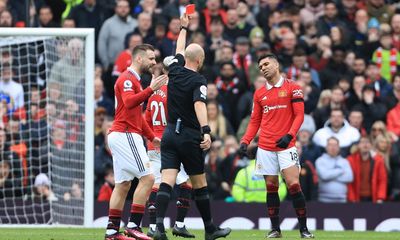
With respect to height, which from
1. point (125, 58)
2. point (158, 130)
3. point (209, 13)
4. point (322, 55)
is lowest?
point (158, 130)

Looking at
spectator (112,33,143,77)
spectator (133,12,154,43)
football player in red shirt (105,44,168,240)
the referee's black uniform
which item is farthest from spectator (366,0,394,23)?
the referee's black uniform

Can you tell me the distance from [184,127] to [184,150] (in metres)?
0.27

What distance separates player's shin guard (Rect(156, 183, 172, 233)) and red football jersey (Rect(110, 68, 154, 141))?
943 mm

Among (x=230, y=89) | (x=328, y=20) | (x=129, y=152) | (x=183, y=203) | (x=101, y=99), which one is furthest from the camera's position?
(x=328, y=20)

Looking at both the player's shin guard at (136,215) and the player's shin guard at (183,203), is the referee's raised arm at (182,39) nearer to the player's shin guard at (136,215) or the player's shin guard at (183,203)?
the player's shin guard at (136,215)

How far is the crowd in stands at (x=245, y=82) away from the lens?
2003cm

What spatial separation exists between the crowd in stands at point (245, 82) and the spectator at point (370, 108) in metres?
0.02

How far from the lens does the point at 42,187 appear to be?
64.9 feet

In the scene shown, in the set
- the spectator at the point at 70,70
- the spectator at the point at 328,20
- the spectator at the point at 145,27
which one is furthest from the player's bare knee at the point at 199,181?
the spectator at the point at 328,20

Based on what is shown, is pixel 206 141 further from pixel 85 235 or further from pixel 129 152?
pixel 85 235

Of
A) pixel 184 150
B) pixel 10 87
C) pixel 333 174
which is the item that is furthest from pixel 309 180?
pixel 184 150

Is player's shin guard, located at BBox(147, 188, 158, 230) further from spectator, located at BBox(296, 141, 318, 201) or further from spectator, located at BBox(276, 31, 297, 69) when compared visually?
spectator, located at BBox(276, 31, 297, 69)

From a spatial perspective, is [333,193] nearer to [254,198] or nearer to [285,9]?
[254,198]

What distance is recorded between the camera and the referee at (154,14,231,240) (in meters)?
13.7
